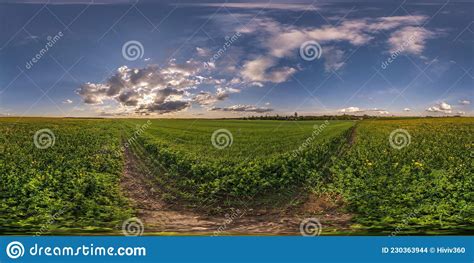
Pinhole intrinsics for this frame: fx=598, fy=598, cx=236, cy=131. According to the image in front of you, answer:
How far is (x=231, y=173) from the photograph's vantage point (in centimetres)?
1175

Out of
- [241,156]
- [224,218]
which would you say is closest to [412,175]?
[241,156]

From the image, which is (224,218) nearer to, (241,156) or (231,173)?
(231,173)

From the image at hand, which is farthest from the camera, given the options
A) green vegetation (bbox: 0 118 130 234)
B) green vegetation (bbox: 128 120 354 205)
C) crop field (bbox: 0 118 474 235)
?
green vegetation (bbox: 128 120 354 205)

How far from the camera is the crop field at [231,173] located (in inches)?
442

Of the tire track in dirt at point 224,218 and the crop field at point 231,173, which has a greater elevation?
the crop field at point 231,173

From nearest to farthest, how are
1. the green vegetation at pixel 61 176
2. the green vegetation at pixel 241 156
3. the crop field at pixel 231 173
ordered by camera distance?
the green vegetation at pixel 61 176
the crop field at pixel 231 173
the green vegetation at pixel 241 156

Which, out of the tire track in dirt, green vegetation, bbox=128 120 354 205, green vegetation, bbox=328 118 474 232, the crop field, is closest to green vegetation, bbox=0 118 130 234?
the crop field

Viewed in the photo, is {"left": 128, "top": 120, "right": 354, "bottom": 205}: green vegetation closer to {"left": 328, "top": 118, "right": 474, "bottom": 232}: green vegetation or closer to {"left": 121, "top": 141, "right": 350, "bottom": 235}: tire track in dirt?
{"left": 121, "top": 141, "right": 350, "bottom": 235}: tire track in dirt

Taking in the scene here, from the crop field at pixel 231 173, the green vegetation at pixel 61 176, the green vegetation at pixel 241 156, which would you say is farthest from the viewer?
the green vegetation at pixel 241 156

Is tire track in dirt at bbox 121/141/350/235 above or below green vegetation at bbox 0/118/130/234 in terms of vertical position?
below

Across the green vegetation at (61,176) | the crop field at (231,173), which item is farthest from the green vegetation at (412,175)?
the green vegetation at (61,176)

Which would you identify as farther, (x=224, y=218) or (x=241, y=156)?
(x=241, y=156)

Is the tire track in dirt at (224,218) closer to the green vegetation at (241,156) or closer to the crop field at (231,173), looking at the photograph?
the crop field at (231,173)

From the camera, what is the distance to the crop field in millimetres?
11219
